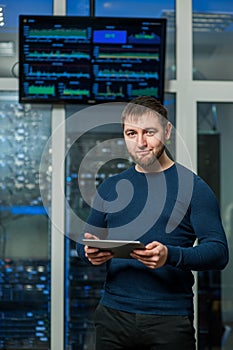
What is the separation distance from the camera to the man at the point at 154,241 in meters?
2.15

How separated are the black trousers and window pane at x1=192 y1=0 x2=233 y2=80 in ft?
6.12

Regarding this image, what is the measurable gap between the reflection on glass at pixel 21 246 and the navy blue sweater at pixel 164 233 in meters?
1.34

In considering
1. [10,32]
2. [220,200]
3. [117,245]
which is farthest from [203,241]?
[10,32]

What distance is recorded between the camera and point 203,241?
2135mm

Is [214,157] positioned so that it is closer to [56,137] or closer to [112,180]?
[56,137]

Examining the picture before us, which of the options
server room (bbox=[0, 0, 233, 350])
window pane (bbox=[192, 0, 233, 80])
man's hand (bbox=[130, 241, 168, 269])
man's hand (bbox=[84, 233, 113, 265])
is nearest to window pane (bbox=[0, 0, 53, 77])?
server room (bbox=[0, 0, 233, 350])

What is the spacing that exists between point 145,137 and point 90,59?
4.45ft

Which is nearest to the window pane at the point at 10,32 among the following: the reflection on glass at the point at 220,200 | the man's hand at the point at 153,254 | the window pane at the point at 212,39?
the window pane at the point at 212,39

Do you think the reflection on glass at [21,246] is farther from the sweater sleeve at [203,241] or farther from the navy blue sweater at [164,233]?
the sweater sleeve at [203,241]

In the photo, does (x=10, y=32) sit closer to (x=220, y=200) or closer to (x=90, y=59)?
(x=90, y=59)

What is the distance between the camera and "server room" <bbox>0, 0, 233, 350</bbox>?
3.46 metres

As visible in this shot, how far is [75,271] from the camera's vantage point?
3.59 metres

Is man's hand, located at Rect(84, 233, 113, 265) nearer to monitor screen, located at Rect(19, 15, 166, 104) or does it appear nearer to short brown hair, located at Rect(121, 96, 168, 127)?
short brown hair, located at Rect(121, 96, 168, 127)

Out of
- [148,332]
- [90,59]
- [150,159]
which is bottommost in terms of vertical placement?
[148,332]
